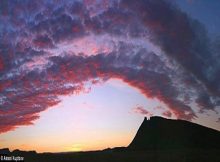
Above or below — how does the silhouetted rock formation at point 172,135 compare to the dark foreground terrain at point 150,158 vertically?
above

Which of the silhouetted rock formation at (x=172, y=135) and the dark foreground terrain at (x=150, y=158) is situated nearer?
the dark foreground terrain at (x=150, y=158)

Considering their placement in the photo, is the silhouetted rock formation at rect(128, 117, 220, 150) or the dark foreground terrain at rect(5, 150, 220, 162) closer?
the dark foreground terrain at rect(5, 150, 220, 162)

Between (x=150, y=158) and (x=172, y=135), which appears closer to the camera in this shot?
(x=150, y=158)

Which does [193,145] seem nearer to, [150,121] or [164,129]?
[164,129]

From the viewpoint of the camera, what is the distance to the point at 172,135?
142625 mm

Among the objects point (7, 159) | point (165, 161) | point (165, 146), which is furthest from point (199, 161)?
Answer: point (165, 146)

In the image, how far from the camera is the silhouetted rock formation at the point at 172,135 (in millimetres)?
132625

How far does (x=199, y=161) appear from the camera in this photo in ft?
157

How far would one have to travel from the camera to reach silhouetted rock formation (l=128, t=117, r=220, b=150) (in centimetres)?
13262

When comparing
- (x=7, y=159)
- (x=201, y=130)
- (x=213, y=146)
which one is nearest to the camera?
(x=7, y=159)

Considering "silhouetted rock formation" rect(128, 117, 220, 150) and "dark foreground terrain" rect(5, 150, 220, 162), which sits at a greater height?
"silhouetted rock formation" rect(128, 117, 220, 150)

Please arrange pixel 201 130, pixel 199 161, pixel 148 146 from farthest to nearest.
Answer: pixel 201 130, pixel 148 146, pixel 199 161

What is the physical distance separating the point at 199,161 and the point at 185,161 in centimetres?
249

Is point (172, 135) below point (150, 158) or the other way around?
the other way around
